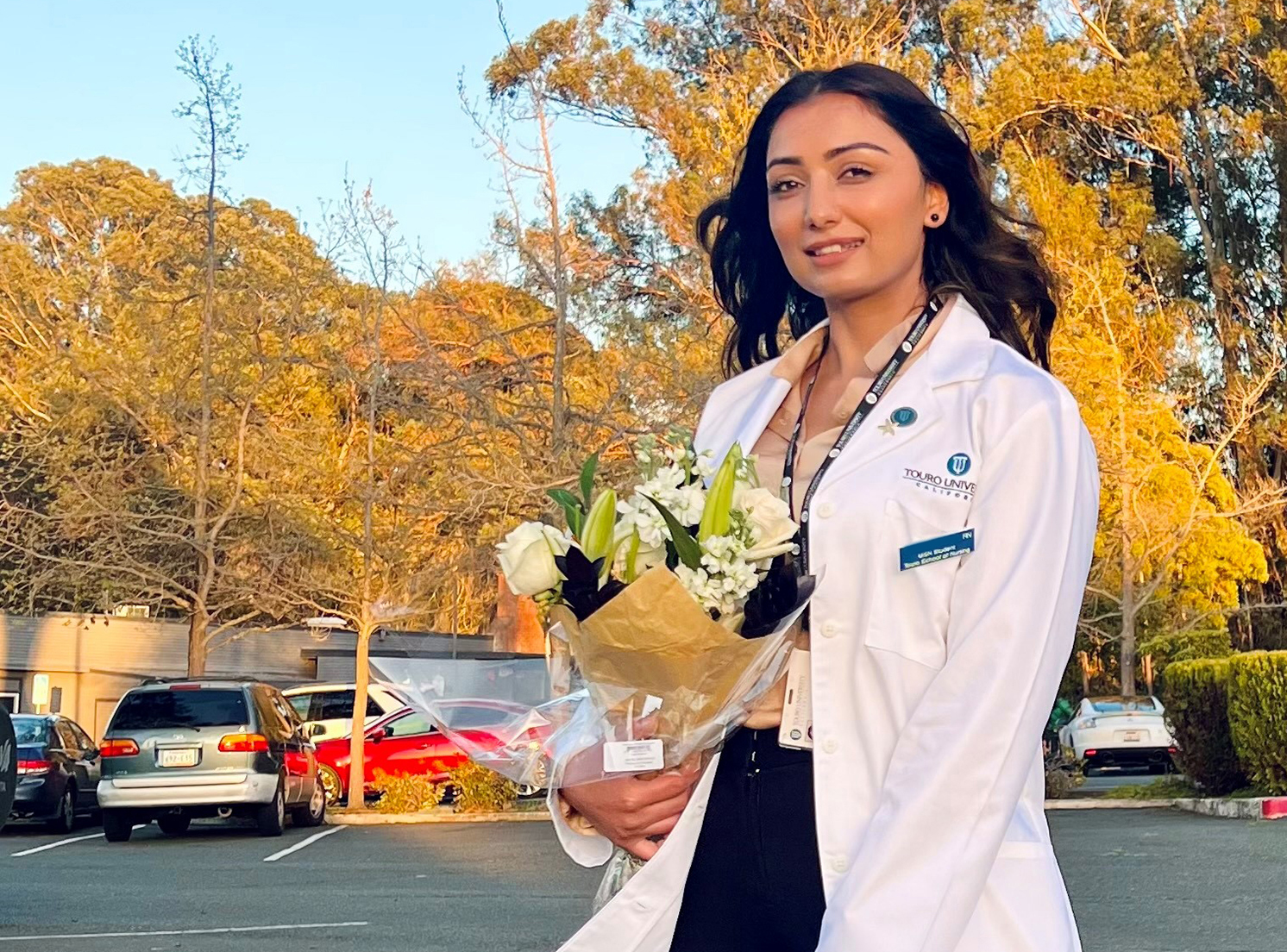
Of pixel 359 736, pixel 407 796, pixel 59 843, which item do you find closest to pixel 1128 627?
pixel 407 796

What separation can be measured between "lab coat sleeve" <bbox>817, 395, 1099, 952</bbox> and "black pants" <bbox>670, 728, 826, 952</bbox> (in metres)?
0.14

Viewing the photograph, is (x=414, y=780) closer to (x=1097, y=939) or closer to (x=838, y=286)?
(x=1097, y=939)

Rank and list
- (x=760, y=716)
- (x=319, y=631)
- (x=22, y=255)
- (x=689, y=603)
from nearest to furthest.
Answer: (x=689, y=603) → (x=760, y=716) → (x=319, y=631) → (x=22, y=255)

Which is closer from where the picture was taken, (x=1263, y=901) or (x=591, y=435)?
(x=1263, y=901)

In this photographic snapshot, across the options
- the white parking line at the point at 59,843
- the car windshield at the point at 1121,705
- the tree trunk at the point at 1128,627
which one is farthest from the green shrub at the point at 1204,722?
the white parking line at the point at 59,843

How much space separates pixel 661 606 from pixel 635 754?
24 cm

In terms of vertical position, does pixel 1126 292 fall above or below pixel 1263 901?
above

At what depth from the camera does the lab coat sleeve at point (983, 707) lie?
202cm

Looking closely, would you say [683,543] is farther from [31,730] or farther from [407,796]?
[31,730]

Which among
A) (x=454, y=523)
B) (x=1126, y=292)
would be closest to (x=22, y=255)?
(x=454, y=523)

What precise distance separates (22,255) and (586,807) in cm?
4307

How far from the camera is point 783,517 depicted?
2246 millimetres

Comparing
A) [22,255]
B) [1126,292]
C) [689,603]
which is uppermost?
[22,255]

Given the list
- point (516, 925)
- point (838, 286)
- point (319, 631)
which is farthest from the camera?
point (319, 631)
